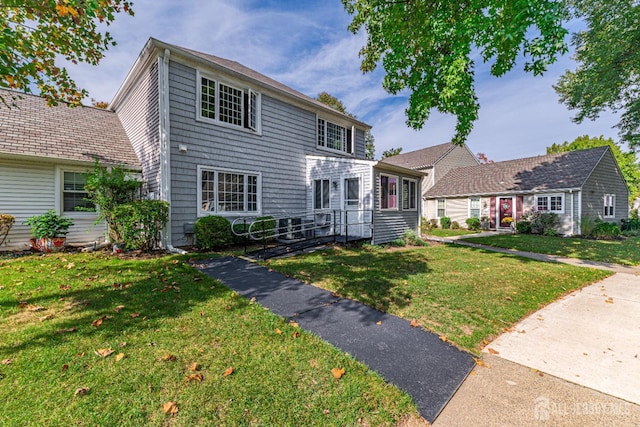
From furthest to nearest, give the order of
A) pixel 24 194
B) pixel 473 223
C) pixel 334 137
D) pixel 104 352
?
pixel 473 223, pixel 334 137, pixel 24 194, pixel 104 352

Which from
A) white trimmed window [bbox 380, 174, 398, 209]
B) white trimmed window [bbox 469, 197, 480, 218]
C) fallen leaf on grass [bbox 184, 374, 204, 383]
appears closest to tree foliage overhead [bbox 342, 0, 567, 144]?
white trimmed window [bbox 380, 174, 398, 209]

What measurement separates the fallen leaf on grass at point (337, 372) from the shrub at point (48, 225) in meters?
10.1

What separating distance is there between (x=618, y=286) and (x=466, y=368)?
6.03 metres

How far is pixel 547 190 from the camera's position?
16406mm

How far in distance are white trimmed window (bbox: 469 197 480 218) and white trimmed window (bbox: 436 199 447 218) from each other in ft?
7.05

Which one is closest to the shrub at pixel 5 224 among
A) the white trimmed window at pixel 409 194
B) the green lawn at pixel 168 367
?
the green lawn at pixel 168 367

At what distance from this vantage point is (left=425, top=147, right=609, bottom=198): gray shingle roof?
16.6 m

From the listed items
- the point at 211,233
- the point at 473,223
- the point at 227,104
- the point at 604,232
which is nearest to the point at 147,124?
the point at 227,104

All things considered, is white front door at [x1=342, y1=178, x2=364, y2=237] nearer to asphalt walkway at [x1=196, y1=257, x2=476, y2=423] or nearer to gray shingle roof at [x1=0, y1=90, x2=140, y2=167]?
asphalt walkway at [x1=196, y1=257, x2=476, y2=423]

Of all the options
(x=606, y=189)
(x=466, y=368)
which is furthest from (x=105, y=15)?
(x=606, y=189)

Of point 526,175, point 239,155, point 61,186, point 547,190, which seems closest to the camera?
point 61,186

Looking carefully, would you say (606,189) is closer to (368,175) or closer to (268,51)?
(368,175)

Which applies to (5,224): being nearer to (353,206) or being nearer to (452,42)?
(353,206)

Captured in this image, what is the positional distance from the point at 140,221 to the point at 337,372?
23.6 feet
